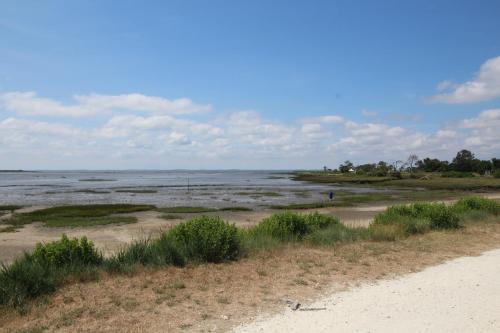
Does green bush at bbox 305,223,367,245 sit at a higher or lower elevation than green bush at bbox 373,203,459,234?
lower

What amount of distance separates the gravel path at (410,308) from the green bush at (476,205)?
39.9 ft

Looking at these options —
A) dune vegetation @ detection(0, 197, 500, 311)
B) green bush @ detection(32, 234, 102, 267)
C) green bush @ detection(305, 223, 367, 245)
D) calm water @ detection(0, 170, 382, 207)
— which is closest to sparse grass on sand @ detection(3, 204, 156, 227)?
calm water @ detection(0, 170, 382, 207)

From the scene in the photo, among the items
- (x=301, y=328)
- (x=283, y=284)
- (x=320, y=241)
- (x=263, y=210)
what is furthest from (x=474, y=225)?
(x=263, y=210)

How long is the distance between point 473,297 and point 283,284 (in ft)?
10.7

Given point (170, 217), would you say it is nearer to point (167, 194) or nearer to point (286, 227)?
point (286, 227)

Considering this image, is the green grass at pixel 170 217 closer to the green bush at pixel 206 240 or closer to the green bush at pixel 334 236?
the green bush at pixel 334 236

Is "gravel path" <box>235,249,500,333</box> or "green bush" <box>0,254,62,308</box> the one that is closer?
"gravel path" <box>235,249,500,333</box>

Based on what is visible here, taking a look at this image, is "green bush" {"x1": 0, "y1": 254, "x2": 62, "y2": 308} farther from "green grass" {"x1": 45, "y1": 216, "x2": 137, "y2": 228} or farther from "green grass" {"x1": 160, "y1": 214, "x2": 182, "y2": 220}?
"green grass" {"x1": 160, "y1": 214, "x2": 182, "y2": 220}

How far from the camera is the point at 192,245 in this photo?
9609 mm

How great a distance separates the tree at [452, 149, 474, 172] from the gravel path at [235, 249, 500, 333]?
11539cm

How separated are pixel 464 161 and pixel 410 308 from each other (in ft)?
401

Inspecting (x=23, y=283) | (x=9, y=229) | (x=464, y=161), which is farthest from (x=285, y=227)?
(x=464, y=161)

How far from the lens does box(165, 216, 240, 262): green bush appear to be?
31.3ft

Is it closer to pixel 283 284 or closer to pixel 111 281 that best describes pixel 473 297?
pixel 283 284
